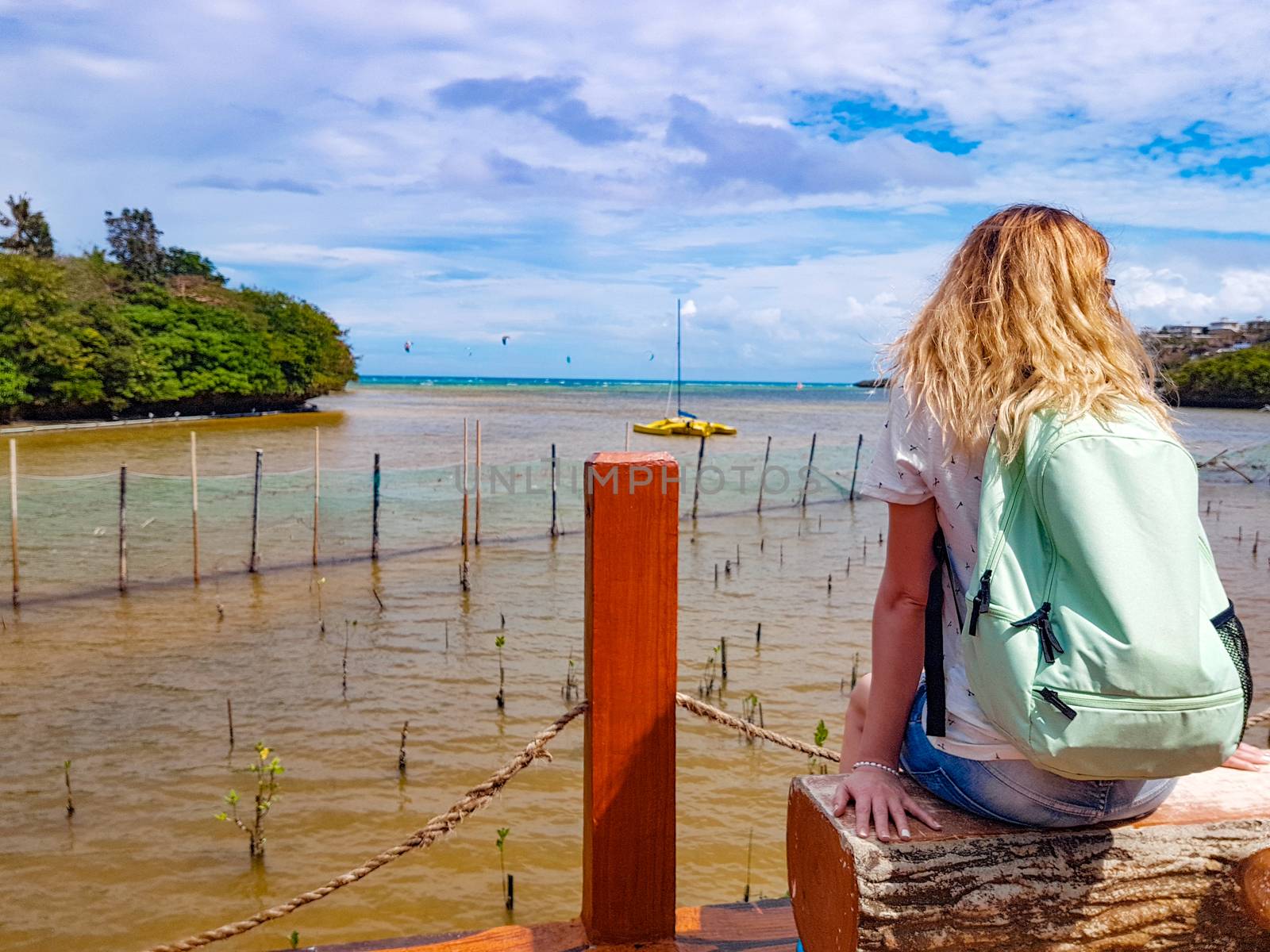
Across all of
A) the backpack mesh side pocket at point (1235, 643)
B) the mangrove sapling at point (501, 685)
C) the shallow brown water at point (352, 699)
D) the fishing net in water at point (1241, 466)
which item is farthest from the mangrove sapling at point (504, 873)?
the fishing net in water at point (1241, 466)

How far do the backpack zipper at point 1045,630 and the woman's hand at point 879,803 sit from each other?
408mm

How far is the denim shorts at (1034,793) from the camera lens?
1527 mm

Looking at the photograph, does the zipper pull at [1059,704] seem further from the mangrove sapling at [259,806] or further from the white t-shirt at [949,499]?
the mangrove sapling at [259,806]

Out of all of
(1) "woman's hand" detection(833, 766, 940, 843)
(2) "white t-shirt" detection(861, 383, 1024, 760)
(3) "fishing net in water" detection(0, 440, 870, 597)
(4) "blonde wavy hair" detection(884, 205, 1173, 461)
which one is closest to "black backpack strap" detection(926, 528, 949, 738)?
(2) "white t-shirt" detection(861, 383, 1024, 760)

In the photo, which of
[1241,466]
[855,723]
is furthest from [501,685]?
[1241,466]

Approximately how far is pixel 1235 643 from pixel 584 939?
5.18ft

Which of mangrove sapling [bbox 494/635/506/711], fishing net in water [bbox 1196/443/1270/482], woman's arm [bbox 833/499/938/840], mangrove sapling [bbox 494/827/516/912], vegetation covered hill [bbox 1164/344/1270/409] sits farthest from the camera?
vegetation covered hill [bbox 1164/344/1270/409]

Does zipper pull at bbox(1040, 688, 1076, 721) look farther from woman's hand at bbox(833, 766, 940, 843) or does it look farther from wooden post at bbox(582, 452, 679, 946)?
wooden post at bbox(582, 452, 679, 946)

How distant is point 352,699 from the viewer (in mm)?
7723

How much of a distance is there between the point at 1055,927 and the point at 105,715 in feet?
25.5

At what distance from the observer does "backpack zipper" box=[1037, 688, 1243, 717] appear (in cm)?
128

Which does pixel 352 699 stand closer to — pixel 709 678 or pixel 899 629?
pixel 709 678

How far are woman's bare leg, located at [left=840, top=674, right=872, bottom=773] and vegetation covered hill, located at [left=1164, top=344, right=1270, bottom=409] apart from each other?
197 feet

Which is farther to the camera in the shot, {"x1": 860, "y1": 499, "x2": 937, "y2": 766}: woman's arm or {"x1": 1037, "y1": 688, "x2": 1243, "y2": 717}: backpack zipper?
{"x1": 860, "y1": 499, "x2": 937, "y2": 766}: woman's arm
